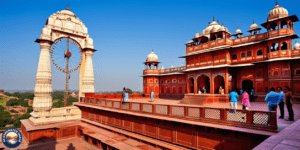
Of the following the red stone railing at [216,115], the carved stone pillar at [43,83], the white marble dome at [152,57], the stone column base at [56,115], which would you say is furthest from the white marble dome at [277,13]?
the carved stone pillar at [43,83]

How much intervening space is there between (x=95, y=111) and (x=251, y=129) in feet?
43.5

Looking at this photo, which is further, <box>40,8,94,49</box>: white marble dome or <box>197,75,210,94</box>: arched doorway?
<box>197,75,210,94</box>: arched doorway

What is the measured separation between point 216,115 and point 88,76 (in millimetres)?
15597

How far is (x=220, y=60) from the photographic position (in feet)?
68.1

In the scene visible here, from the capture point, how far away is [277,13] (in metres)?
17.6

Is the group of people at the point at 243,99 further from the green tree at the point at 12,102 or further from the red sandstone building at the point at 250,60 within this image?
the green tree at the point at 12,102

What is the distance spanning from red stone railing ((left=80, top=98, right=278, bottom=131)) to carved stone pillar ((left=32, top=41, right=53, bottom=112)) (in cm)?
944

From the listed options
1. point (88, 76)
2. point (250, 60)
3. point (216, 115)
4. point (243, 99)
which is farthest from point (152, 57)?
point (216, 115)

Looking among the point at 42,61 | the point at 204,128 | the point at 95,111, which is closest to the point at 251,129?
the point at 204,128

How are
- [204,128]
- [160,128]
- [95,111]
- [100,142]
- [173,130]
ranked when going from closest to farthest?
[204,128] < [173,130] < [160,128] < [100,142] < [95,111]

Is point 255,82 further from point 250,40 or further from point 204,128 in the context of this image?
point 204,128

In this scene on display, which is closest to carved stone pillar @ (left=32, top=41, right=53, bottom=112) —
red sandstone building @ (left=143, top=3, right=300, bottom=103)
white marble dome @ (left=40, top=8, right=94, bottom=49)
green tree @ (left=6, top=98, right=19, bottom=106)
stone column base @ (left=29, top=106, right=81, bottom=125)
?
stone column base @ (left=29, top=106, right=81, bottom=125)

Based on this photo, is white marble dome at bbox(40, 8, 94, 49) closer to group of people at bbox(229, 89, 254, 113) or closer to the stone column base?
the stone column base

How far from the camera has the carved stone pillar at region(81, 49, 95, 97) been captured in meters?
19.5
